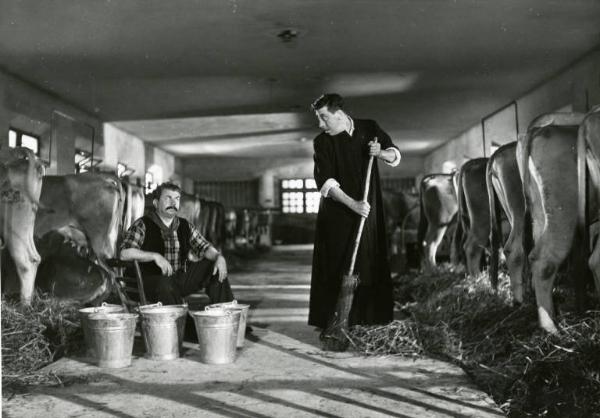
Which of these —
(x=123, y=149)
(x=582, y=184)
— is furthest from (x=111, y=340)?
(x=123, y=149)

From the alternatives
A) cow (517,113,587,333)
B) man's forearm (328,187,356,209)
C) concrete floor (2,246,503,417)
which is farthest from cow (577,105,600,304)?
man's forearm (328,187,356,209)

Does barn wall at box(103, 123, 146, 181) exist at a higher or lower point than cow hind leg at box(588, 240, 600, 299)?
higher

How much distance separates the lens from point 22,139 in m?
8.70

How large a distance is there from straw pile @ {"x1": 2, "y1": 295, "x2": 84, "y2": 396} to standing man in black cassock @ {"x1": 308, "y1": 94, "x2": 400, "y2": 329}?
167 cm

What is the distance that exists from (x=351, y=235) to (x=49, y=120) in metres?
7.88

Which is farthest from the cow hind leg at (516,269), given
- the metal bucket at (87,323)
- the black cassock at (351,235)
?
the metal bucket at (87,323)

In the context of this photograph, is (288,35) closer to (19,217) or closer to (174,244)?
(174,244)

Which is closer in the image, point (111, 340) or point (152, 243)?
point (111, 340)

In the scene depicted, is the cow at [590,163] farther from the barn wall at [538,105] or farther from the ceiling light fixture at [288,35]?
the barn wall at [538,105]

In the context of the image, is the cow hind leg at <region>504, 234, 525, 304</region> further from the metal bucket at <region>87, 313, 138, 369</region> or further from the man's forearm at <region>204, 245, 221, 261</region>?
the metal bucket at <region>87, 313, 138, 369</region>

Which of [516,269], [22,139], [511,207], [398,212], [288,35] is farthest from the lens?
[398,212]

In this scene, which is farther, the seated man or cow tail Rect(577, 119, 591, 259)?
the seated man

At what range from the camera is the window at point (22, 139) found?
26.7 feet

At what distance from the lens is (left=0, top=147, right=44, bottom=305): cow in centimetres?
438
